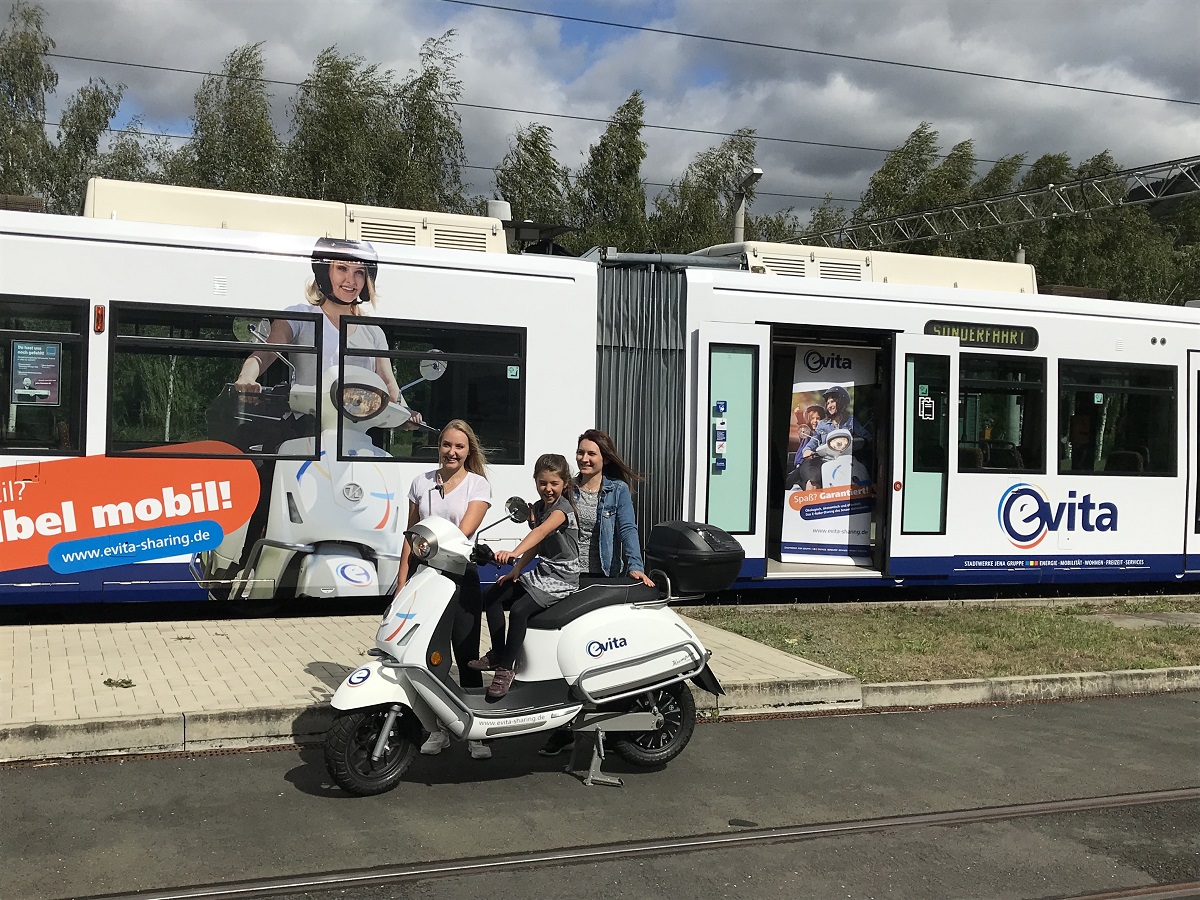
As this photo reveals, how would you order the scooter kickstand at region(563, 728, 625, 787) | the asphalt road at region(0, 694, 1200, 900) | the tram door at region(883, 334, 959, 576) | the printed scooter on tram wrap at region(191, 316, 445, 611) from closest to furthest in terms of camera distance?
the asphalt road at region(0, 694, 1200, 900) < the scooter kickstand at region(563, 728, 625, 787) < the printed scooter on tram wrap at region(191, 316, 445, 611) < the tram door at region(883, 334, 959, 576)

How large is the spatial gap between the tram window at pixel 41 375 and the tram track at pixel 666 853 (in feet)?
17.9

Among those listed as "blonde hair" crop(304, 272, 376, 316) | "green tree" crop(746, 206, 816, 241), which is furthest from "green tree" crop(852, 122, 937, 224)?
"blonde hair" crop(304, 272, 376, 316)

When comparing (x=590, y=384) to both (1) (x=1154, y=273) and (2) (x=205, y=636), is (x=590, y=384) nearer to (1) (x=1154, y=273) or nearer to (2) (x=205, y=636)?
(2) (x=205, y=636)

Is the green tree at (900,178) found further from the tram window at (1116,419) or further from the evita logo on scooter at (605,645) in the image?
the evita logo on scooter at (605,645)

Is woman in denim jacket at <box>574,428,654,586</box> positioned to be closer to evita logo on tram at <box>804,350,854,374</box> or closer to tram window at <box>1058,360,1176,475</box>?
evita logo on tram at <box>804,350,854,374</box>

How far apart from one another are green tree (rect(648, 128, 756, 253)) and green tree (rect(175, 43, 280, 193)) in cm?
1024

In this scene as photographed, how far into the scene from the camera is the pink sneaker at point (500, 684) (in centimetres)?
586

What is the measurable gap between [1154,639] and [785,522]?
3613 millimetres

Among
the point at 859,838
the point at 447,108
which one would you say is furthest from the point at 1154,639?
the point at 447,108

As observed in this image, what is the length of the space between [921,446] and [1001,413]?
1.03 m

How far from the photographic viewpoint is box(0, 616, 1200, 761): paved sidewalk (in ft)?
20.0

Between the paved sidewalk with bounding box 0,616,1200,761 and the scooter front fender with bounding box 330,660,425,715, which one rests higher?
the scooter front fender with bounding box 330,660,425,715

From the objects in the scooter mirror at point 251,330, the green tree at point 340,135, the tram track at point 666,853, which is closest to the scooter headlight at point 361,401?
the scooter mirror at point 251,330

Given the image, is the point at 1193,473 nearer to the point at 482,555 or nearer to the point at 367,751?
the point at 482,555
